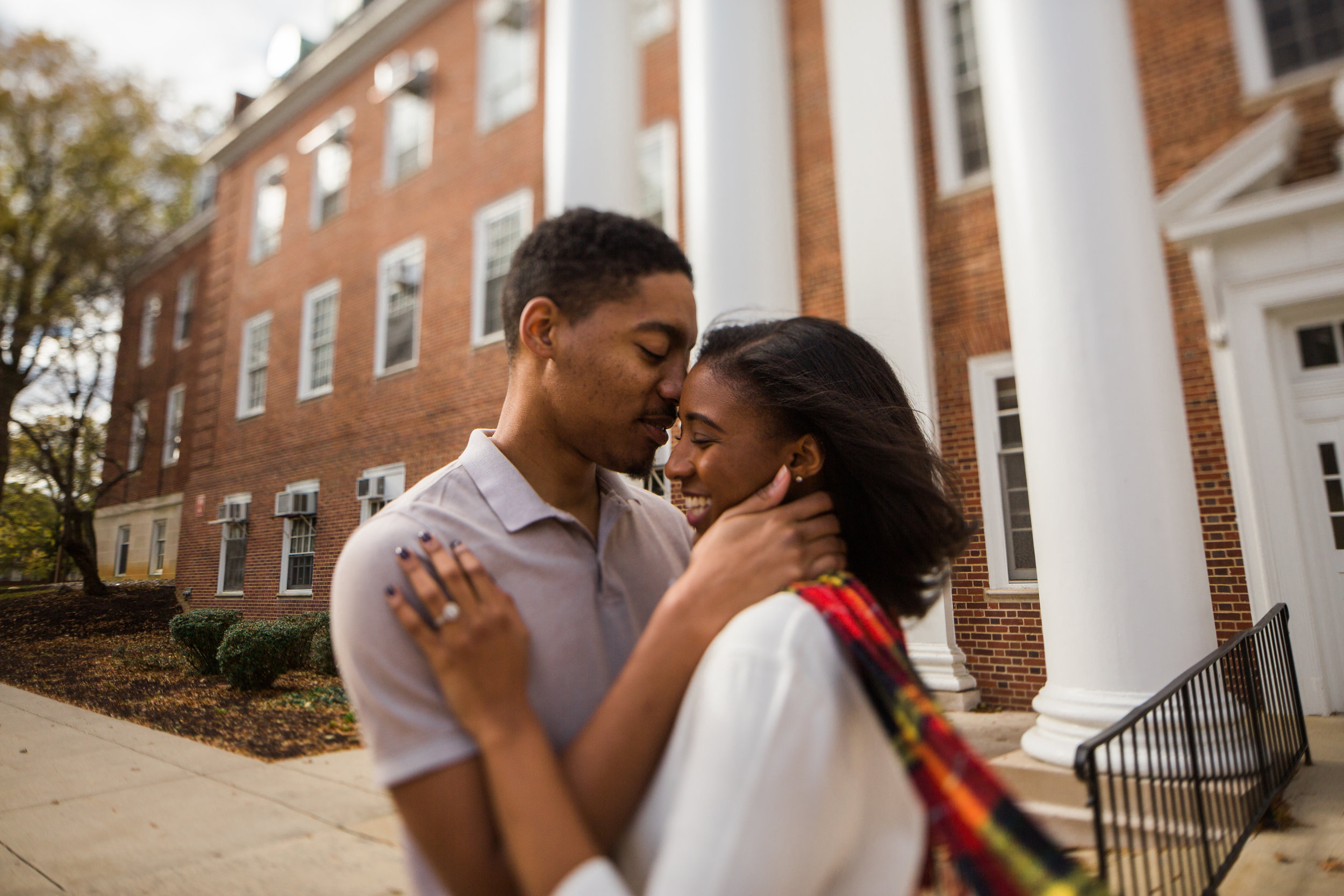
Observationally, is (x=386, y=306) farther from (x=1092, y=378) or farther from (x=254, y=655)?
(x=1092, y=378)

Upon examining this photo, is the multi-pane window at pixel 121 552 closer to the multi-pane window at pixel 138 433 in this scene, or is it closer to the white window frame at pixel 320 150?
the multi-pane window at pixel 138 433

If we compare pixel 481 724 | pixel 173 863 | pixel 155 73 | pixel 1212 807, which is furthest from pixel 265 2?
pixel 1212 807

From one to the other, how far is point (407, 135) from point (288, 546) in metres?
3.72

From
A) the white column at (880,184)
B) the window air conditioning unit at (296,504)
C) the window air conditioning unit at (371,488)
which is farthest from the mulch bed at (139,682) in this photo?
the white column at (880,184)

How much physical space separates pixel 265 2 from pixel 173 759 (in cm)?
374

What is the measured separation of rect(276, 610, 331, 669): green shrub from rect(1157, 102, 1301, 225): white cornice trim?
6860 mm

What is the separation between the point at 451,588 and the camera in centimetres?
126

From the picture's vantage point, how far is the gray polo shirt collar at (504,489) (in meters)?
1.57

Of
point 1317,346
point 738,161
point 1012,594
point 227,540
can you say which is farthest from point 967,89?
point 227,540

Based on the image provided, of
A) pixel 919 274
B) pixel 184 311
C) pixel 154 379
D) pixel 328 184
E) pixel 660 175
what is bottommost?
pixel 154 379

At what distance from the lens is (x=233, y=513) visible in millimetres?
3740

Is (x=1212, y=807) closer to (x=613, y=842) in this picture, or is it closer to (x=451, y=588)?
(x=613, y=842)

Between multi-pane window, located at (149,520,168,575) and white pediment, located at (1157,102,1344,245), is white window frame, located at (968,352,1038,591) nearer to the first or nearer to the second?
white pediment, located at (1157,102,1344,245)

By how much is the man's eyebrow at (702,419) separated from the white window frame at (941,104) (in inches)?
263
